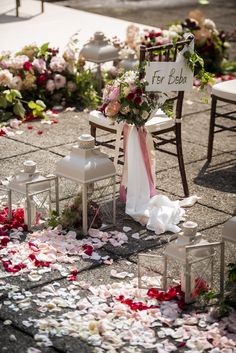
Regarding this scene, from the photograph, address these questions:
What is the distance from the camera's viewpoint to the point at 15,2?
37.6ft

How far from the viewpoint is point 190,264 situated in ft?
14.7

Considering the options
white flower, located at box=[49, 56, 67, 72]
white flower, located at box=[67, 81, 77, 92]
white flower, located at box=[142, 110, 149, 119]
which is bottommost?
white flower, located at box=[67, 81, 77, 92]

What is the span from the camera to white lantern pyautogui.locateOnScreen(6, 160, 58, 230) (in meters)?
5.29

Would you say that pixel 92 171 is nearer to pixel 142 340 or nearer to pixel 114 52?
pixel 142 340

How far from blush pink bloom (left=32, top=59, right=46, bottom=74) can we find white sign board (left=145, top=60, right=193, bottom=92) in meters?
2.34

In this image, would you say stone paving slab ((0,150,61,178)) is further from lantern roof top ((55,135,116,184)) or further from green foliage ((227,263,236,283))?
green foliage ((227,263,236,283))

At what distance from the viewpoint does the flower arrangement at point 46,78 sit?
25.0 ft

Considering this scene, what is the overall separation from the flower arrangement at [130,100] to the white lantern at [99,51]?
2.46 m

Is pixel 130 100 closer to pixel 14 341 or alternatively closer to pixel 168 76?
pixel 168 76

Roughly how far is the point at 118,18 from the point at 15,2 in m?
1.23

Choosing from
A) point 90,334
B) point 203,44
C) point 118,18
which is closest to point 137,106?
point 90,334

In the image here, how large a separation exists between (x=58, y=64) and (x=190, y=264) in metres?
3.74

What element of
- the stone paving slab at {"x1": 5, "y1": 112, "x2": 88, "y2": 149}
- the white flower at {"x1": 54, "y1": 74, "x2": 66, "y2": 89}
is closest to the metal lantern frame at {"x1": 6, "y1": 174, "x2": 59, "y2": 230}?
the stone paving slab at {"x1": 5, "y1": 112, "x2": 88, "y2": 149}

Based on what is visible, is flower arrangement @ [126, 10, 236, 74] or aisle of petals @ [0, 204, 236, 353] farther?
flower arrangement @ [126, 10, 236, 74]
